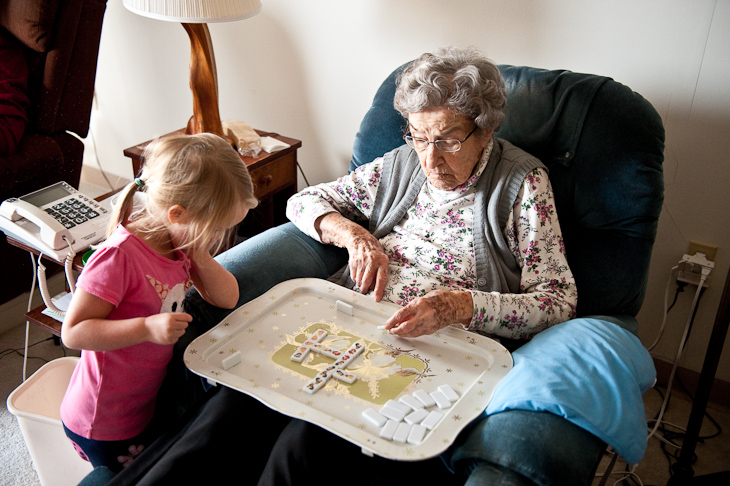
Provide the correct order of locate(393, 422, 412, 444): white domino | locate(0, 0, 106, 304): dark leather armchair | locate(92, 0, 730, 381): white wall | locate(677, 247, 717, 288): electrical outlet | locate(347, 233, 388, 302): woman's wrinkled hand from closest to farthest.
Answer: locate(393, 422, 412, 444): white domino, locate(347, 233, 388, 302): woman's wrinkled hand, locate(92, 0, 730, 381): white wall, locate(677, 247, 717, 288): electrical outlet, locate(0, 0, 106, 304): dark leather armchair

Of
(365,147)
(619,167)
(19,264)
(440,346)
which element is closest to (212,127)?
(365,147)

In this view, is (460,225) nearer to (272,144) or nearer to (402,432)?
(402,432)

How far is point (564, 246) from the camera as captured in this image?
1.52 meters

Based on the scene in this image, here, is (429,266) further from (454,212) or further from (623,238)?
(623,238)

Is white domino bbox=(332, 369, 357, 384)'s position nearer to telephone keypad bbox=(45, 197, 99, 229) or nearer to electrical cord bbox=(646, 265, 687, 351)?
telephone keypad bbox=(45, 197, 99, 229)

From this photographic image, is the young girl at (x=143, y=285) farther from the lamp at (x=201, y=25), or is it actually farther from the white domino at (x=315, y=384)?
the lamp at (x=201, y=25)

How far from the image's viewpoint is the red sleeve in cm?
206

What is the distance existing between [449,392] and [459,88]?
71 centimetres

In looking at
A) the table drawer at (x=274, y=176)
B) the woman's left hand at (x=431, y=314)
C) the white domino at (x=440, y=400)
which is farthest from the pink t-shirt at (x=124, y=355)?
→ the table drawer at (x=274, y=176)

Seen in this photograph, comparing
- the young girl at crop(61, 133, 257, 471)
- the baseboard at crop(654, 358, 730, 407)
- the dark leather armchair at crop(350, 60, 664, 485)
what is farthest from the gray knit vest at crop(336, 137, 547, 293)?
the baseboard at crop(654, 358, 730, 407)

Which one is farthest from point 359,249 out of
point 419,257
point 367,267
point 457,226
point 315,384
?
point 315,384

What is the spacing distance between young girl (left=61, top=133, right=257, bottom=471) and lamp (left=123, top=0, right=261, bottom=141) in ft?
2.52

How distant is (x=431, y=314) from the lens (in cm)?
131

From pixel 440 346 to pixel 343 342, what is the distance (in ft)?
0.71
